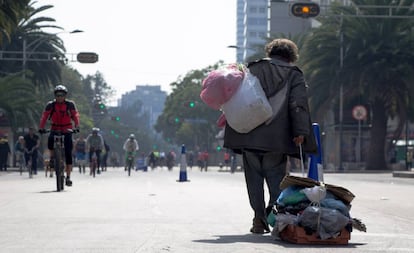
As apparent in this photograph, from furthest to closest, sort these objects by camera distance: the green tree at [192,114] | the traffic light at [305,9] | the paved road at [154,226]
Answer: the green tree at [192,114], the traffic light at [305,9], the paved road at [154,226]

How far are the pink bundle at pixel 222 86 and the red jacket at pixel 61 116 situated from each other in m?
8.86

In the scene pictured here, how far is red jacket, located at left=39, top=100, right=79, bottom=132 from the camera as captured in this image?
1853 cm

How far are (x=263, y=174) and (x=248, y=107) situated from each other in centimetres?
80

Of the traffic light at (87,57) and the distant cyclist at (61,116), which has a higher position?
the traffic light at (87,57)

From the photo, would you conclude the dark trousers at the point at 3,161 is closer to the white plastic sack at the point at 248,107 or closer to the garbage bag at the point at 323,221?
the white plastic sack at the point at 248,107

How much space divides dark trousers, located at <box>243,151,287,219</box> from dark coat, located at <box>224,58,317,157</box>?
0.14 meters

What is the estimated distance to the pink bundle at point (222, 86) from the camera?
32.5 feet

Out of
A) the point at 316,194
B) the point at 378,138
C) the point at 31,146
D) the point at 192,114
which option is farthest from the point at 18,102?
the point at 192,114

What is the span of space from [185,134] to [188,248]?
133950mm

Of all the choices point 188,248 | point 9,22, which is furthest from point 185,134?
point 188,248

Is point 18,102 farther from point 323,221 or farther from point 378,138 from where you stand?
point 323,221

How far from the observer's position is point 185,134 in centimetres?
14200

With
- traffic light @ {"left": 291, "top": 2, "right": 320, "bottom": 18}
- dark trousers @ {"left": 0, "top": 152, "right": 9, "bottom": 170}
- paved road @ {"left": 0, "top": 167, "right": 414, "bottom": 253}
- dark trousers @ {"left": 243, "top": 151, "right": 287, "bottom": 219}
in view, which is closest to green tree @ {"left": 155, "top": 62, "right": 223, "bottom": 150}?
dark trousers @ {"left": 0, "top": 152, "right": 9, "bottom": 170}

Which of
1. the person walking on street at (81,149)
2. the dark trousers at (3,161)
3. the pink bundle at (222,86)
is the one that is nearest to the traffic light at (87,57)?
the dark trousers at (3,161)
